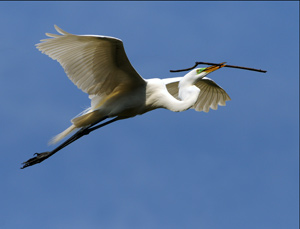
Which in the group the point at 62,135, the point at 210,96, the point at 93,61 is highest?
the point at 93,61

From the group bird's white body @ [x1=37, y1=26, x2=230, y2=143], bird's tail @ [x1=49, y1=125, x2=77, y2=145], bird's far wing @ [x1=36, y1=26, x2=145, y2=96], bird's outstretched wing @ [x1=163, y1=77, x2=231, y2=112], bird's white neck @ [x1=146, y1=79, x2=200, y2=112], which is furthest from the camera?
bird's outstretched wing @ [x1=163, y1=77, x2=231, y2=112]

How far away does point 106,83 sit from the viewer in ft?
34.5

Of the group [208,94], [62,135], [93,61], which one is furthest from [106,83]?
[208,94]

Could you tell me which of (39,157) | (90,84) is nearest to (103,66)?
(90,84)

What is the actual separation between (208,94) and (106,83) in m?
2.88

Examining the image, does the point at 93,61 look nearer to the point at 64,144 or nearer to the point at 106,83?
the point at 106,83

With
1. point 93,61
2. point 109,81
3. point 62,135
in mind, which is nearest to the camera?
point 93,61

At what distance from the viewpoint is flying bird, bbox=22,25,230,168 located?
31.7 feet

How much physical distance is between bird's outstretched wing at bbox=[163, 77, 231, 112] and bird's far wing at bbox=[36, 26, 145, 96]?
6.44 ft

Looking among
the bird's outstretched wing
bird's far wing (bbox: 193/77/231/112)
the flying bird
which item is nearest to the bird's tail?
the flying bird

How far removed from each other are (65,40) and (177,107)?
234cm

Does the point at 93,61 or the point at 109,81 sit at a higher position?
the point at 93,61

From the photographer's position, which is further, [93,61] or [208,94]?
[208,94]

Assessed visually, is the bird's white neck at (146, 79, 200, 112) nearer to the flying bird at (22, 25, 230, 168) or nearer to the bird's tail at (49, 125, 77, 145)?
the flying bird at (22, 25, 230, 168)
